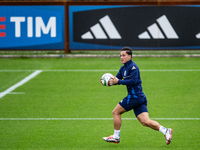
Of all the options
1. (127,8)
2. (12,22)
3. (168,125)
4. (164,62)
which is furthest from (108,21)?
(168,125)

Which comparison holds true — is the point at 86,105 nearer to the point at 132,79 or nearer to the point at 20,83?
the point at 20,83

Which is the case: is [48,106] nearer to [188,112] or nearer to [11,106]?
[11,106]

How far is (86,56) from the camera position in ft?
65.1

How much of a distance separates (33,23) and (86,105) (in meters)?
9.23

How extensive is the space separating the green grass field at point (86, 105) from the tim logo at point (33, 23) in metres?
1.58

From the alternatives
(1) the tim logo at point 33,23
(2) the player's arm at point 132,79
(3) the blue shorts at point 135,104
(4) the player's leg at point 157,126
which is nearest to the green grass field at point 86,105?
(4) the player's leg at point 157,126

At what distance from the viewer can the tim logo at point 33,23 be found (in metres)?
19.4

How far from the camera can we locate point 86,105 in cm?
1130

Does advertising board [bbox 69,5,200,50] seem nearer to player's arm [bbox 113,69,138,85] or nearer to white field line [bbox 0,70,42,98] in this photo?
white field line [bbox 0,70,42,98]

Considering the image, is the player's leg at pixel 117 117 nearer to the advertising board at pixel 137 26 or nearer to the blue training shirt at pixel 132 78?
the blue training shirt at pixel 132 78

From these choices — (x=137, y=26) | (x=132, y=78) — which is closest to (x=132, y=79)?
(x=132, y=78)

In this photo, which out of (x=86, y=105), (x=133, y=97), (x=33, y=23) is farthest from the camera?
(x=33, y=23)

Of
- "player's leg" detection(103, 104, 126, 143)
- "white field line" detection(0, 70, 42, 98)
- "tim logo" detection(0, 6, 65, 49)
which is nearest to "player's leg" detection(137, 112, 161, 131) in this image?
"player's leg" detection(103, 104, 126, 143)

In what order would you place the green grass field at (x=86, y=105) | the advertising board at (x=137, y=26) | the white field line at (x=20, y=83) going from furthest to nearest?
the advertising board at (x=137, y=26)
the white field line at (x=20, y=83)
the green grass field at (x=86, y=105)
